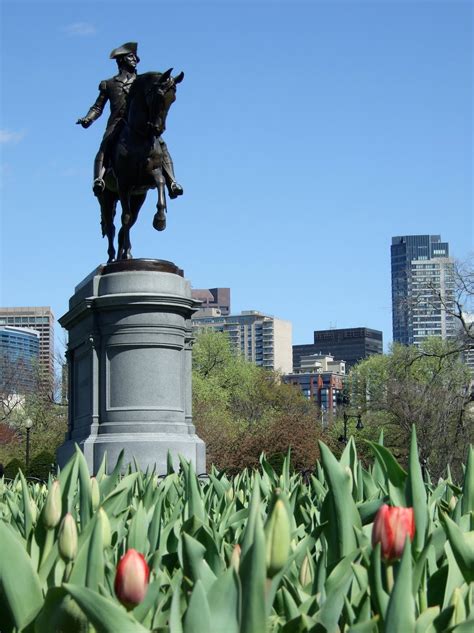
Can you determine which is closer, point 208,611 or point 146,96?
point 208,611

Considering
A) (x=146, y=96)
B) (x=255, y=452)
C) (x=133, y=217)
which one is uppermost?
(x=146, y=96)

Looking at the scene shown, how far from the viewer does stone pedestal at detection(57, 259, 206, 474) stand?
18.2m

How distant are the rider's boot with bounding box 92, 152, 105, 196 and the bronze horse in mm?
188

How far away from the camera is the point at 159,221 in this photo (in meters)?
18.7

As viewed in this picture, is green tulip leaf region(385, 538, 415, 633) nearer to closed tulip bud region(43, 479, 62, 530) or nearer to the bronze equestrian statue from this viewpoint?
closed tulip bud region(43, 479, 62, 530)

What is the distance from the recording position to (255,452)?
4956 cm

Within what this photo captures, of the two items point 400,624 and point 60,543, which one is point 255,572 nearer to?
point 400,624

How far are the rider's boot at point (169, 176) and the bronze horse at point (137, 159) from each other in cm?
12

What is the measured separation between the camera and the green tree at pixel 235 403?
5209 cm

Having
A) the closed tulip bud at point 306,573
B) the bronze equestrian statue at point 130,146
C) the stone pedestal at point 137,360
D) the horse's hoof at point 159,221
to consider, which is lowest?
the closed tulip bud at point 306,573

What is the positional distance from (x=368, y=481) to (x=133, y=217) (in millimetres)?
15688

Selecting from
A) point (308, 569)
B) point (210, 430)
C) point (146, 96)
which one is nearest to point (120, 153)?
point (146, 96)

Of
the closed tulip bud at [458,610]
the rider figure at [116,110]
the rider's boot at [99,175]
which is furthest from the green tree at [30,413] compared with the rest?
the closed tulip bud at [458,610]

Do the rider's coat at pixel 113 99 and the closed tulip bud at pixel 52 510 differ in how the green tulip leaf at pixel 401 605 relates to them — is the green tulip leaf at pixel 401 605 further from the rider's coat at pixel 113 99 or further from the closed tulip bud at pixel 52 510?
the rider's coat at pixel 113 99
